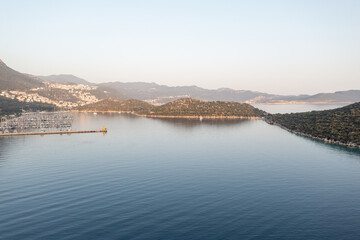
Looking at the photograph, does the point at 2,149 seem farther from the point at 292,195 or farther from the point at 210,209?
the point at 292,195

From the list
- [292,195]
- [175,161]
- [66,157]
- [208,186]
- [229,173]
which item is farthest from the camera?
[66,157]

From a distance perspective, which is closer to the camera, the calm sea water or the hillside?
the calm sea water

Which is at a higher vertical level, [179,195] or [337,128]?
[337,128]

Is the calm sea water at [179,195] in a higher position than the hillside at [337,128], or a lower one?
lower

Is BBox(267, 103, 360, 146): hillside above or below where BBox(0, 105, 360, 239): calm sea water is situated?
above

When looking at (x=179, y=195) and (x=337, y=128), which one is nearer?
(x=179, y=195)

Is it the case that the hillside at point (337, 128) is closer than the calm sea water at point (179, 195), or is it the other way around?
the calm sea water at point (179, 195)

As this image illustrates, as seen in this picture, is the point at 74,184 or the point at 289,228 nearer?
the point at 289,228

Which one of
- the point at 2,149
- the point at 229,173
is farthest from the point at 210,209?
the point at 2,149
